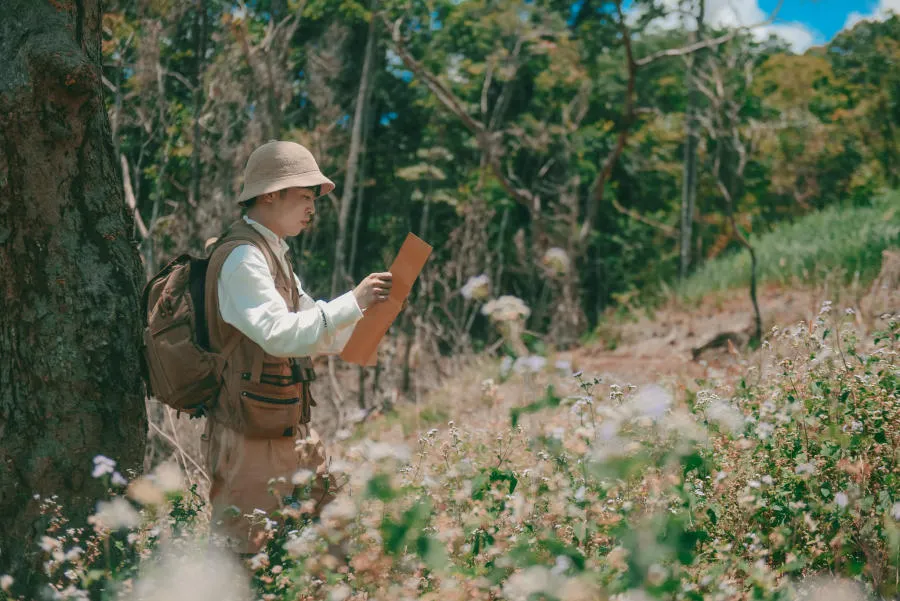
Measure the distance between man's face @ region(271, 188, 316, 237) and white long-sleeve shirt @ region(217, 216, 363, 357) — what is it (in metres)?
0.25

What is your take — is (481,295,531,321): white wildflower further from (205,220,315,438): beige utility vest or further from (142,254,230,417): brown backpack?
(142,254,230,417): brown backpack

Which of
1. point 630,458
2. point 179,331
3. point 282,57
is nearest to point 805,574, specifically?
point 630,458

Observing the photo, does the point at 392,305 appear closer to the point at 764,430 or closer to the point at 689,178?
the point at 764,430

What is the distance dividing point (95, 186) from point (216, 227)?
768cm

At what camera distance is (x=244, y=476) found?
9.50 feet

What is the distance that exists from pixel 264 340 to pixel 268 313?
9 cm

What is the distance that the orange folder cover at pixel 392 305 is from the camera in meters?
2.91

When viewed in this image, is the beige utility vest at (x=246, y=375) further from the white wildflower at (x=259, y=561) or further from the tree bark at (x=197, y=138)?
the tree bark at (x=197, y=138)

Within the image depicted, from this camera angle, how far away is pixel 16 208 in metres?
2.93

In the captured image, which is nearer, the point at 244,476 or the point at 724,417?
the point at 724,417

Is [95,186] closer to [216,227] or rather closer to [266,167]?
[266,167]

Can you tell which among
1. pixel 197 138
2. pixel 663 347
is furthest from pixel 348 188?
pixel 663 347

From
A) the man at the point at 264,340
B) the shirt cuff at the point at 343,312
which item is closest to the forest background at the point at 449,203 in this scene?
the man at the point at 264,340

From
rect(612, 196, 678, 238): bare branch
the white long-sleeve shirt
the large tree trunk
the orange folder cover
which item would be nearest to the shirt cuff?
the white long-sleeve shirt
